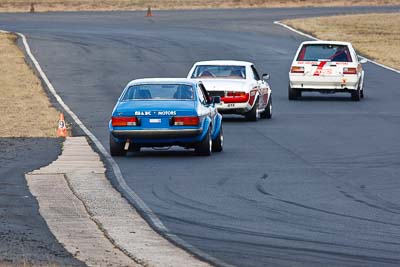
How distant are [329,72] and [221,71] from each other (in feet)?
21.4

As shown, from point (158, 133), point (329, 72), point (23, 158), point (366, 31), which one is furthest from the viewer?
point (366, 31)

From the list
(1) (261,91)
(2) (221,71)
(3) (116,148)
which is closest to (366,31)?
(1) (261,91)

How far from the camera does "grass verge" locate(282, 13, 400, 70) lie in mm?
52188

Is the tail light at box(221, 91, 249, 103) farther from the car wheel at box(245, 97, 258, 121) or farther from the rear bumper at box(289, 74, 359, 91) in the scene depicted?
the rear bumper at box(289, 74, 359, 91)

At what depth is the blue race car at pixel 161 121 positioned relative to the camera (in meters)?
20.8

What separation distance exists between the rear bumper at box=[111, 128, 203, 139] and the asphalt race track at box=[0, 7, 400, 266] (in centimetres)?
40

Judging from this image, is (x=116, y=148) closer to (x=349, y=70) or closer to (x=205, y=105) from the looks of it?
(x=205, y=105)

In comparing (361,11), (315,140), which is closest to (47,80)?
(315,140)

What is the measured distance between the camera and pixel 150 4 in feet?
287

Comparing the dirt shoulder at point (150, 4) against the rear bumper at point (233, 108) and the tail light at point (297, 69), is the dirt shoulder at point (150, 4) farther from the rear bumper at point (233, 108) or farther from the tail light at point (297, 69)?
the rear bumper at point (233, 108)

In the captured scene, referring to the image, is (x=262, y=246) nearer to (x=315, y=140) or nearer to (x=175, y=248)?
(x=175, y=248)

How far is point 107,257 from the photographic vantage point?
11.6 meters

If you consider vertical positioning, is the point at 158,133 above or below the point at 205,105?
below

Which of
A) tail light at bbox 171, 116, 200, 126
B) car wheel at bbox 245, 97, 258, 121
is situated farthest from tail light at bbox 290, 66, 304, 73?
tail light at bbox 171, 116, 200, 126
